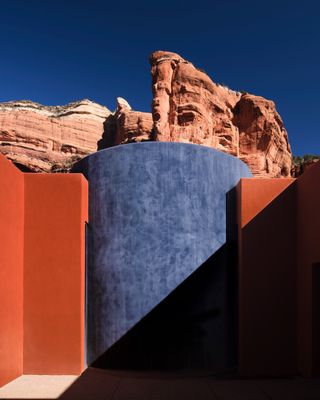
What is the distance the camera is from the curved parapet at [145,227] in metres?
6.96

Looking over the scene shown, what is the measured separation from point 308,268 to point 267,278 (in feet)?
2.79

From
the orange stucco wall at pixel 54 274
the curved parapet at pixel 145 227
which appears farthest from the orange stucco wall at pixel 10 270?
the curved parapet at pixel 145 227

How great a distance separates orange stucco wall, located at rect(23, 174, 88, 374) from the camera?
6.53 m

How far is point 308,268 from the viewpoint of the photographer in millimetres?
6207

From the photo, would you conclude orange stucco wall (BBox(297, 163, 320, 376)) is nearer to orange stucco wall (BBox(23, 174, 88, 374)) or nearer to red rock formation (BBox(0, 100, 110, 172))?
orange stucco wall (BBox(23, 174, 88, 374))

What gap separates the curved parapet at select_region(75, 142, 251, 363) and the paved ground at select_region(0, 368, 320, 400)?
3.24 ft

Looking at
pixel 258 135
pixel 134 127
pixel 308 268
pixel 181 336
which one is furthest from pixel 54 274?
pixel 134 127

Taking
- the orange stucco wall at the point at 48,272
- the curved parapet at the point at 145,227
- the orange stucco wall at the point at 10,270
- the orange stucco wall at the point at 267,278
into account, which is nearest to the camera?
the orange stucco wall at the point at 10,270

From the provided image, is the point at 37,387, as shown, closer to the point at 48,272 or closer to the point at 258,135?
the point at 48,272

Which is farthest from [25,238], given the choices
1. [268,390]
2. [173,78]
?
[173,78]

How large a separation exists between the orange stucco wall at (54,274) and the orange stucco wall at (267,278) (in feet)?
11.0

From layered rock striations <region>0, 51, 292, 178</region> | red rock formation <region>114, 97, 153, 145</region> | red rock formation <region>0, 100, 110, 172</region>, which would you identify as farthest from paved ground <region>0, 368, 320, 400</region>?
red rock formation <region>0, 100, 110, 172</region>

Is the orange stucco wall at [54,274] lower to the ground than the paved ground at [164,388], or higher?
higher

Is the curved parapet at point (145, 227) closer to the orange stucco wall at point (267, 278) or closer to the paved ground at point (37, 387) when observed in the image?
the orange stucco wall at point (267, 278)
